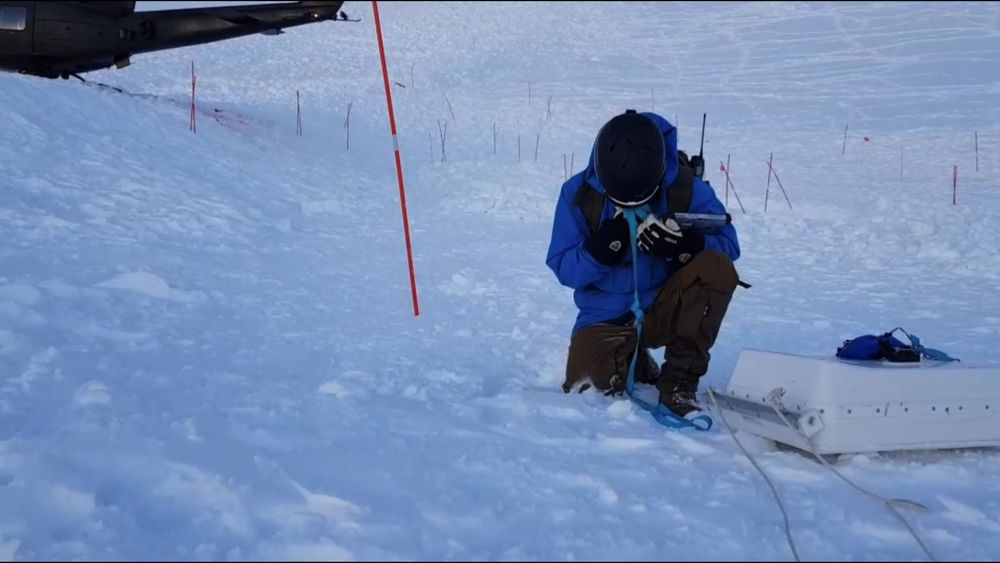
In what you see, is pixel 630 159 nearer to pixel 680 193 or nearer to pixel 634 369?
pixel 680 193

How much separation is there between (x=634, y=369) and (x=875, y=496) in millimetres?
1388

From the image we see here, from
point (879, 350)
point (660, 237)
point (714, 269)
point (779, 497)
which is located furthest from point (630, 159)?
point (779, 497)

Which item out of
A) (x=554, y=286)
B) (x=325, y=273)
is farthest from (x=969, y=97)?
(x=325, y=273)

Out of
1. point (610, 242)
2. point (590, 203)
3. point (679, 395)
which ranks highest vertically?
point (590, 203)

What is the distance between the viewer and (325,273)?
662 centimetres

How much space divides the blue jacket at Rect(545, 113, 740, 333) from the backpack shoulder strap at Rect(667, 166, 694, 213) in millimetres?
22

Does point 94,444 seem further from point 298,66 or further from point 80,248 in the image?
point 298,66

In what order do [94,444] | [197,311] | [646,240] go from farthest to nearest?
1. [197,311]
2. [646,240]
3. [94,444]

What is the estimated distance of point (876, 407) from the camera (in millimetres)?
3205

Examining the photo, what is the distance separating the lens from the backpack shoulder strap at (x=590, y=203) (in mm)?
3967

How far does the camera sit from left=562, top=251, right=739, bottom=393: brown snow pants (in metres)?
3.80

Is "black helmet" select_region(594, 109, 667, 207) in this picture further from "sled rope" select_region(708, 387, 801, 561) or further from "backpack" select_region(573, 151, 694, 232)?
"sled rope" select_region(708, 387, 801, 561)

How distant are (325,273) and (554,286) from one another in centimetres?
173

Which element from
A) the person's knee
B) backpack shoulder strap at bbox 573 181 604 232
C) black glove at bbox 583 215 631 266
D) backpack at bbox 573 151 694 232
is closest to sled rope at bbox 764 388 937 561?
the person's knee
